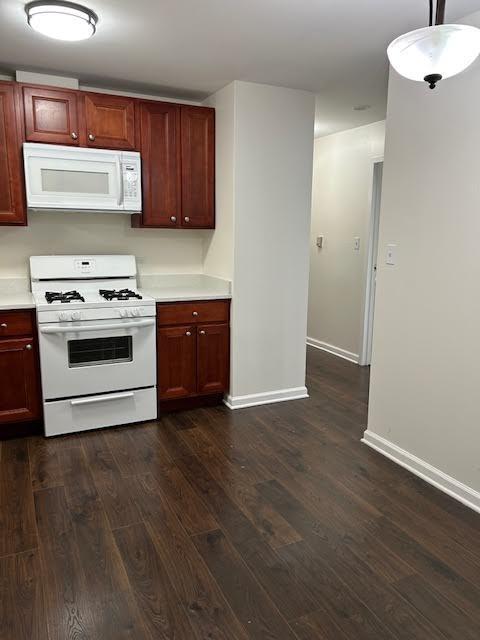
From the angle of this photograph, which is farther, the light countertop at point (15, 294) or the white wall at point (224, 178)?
the white wall at point (224, 178)

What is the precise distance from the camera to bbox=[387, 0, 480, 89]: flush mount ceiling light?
4.66 ft

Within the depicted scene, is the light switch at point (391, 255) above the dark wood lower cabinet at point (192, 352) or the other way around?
above

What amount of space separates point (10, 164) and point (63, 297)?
36.3 inches

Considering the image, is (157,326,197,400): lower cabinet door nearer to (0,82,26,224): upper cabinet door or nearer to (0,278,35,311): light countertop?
(0,278,35,311): light countertop

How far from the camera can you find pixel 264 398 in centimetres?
382

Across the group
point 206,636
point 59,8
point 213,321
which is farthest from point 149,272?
point 206,636

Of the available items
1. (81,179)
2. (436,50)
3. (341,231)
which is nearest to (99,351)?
(81,179)

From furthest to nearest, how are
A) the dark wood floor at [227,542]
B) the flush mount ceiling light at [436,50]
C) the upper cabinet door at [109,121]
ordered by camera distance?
1. the upper cabinet door at [109,121]
2. the dark wood floor at [227,542]
3. the flush mount ceiling light at [436,50]

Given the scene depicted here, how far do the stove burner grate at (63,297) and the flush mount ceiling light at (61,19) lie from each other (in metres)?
1.49

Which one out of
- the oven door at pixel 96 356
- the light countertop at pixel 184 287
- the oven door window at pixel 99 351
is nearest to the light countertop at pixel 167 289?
the light countertop at pixel 184 287

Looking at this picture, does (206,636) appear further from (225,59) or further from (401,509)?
(225,59)

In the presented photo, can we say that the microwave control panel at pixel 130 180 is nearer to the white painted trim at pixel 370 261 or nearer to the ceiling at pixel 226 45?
the ceiling at pixel 226 45

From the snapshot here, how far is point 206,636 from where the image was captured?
164 centimetres

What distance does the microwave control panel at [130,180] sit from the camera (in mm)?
3404
